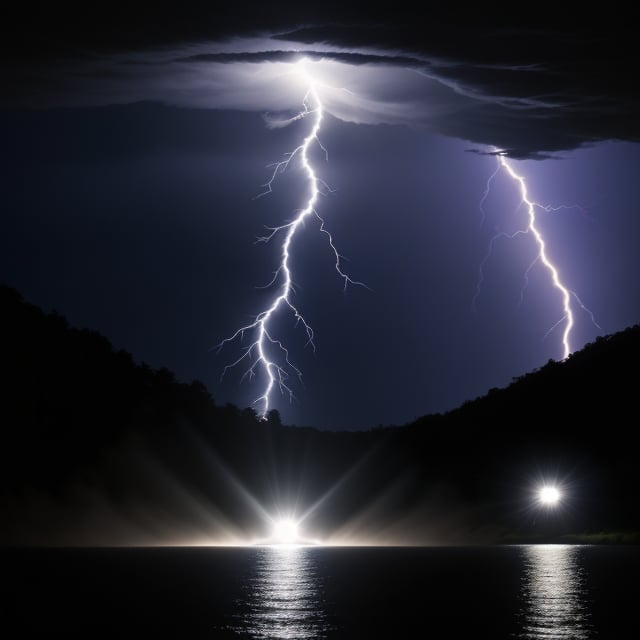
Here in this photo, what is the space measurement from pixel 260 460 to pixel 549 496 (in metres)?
Result: 49.6

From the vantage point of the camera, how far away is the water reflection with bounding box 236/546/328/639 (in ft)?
64.7

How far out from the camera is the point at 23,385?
10562cm

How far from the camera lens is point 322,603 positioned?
2527 centimetres

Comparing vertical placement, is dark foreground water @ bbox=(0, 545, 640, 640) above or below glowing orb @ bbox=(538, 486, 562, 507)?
below

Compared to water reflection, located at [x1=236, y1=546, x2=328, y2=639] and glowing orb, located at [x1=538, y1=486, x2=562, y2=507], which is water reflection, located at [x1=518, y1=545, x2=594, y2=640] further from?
glowing orb, located at [x1=538, y1=486, x2=562, y2=507]

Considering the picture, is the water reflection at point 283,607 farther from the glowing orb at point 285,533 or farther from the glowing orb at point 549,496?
the glowing orb at point 285,533

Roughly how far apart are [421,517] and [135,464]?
33508mm

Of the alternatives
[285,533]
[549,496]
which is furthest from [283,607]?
[285,533]

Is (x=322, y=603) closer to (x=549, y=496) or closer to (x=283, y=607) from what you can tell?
(x=283, y=607)

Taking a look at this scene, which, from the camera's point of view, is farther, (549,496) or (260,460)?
(260,460)

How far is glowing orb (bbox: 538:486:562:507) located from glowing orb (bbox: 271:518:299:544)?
26516 millimetres

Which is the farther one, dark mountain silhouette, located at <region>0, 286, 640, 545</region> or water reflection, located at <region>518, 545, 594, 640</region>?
dark mountain silhouette, located at <region>0, 286, 640, 545</region>

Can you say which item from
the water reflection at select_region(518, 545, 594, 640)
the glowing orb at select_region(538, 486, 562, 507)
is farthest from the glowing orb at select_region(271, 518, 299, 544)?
the water reflection at select_region(518, 545, 594, 640)

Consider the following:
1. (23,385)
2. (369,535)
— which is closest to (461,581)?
(23,385)
